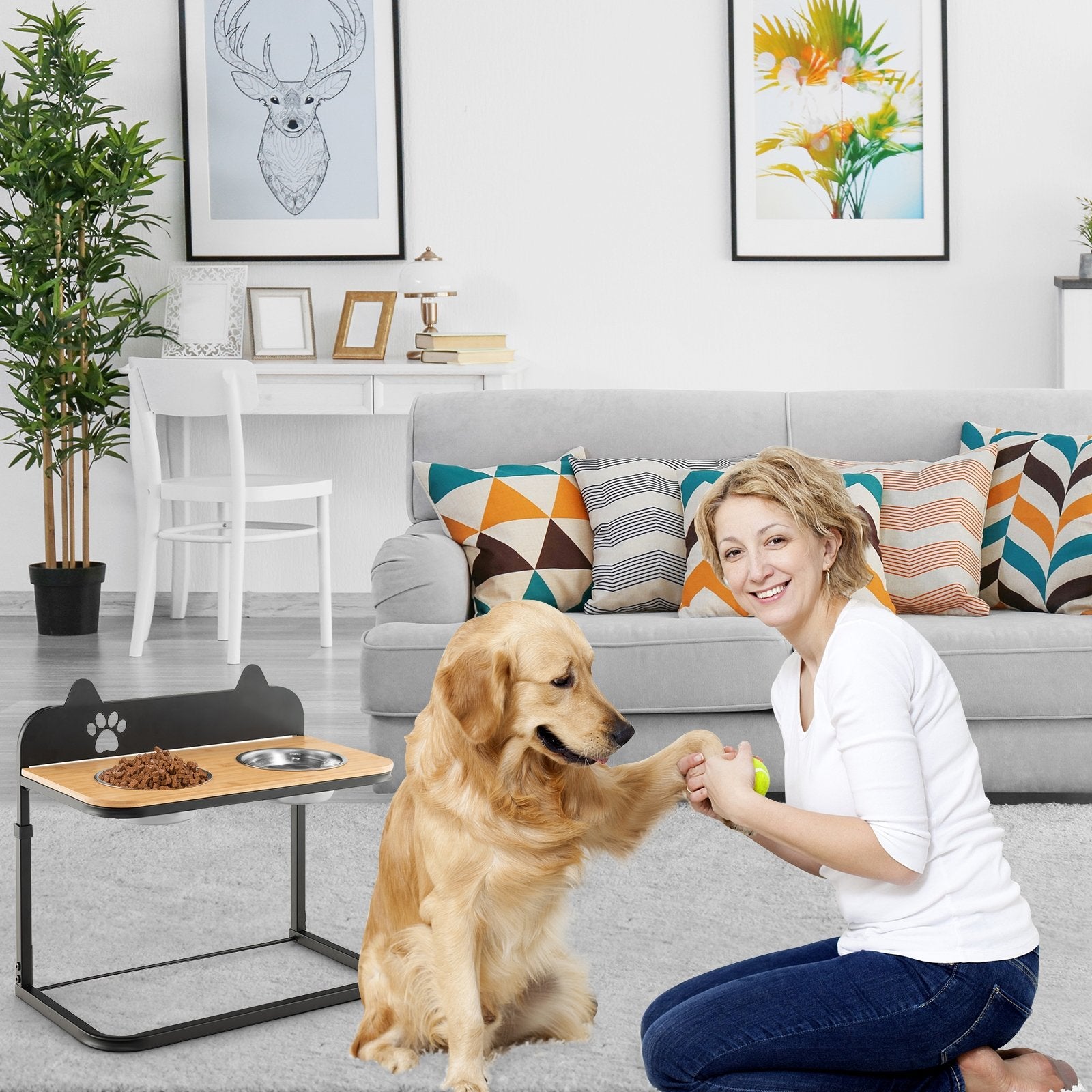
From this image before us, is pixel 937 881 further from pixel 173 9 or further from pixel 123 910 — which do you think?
pixel 173 9

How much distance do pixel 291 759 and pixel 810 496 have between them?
2.97 ft

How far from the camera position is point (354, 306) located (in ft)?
16.5

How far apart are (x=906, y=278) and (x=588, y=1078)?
13.1 ft

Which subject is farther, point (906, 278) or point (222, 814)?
point (906, 278)

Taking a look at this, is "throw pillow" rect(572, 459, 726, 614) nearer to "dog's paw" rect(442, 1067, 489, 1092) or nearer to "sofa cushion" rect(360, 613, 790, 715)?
"sofa cushion" rect(360, 613, 790, 715)

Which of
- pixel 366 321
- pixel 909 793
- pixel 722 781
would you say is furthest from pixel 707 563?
pixel 366 321

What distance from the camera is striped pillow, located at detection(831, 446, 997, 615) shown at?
2.87 m

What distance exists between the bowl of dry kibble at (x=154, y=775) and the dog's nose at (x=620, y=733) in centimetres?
58

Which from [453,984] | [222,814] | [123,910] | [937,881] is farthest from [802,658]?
[222,814]

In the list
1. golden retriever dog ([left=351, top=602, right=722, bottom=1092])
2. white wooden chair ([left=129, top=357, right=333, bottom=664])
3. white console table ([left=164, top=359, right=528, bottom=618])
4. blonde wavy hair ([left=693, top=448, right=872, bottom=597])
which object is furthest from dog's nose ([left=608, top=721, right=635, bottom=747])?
white console table ([left=164, top=359, right=528, bottom=618])

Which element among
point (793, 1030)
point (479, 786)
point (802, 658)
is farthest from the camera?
point (479, 786)

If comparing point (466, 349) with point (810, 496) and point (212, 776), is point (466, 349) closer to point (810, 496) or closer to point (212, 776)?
point (212, 776)

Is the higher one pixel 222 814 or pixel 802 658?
pixel 802 658

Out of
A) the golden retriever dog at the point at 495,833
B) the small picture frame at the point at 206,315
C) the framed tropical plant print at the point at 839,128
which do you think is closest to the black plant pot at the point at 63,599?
the small picture frame at the point at 206,315
